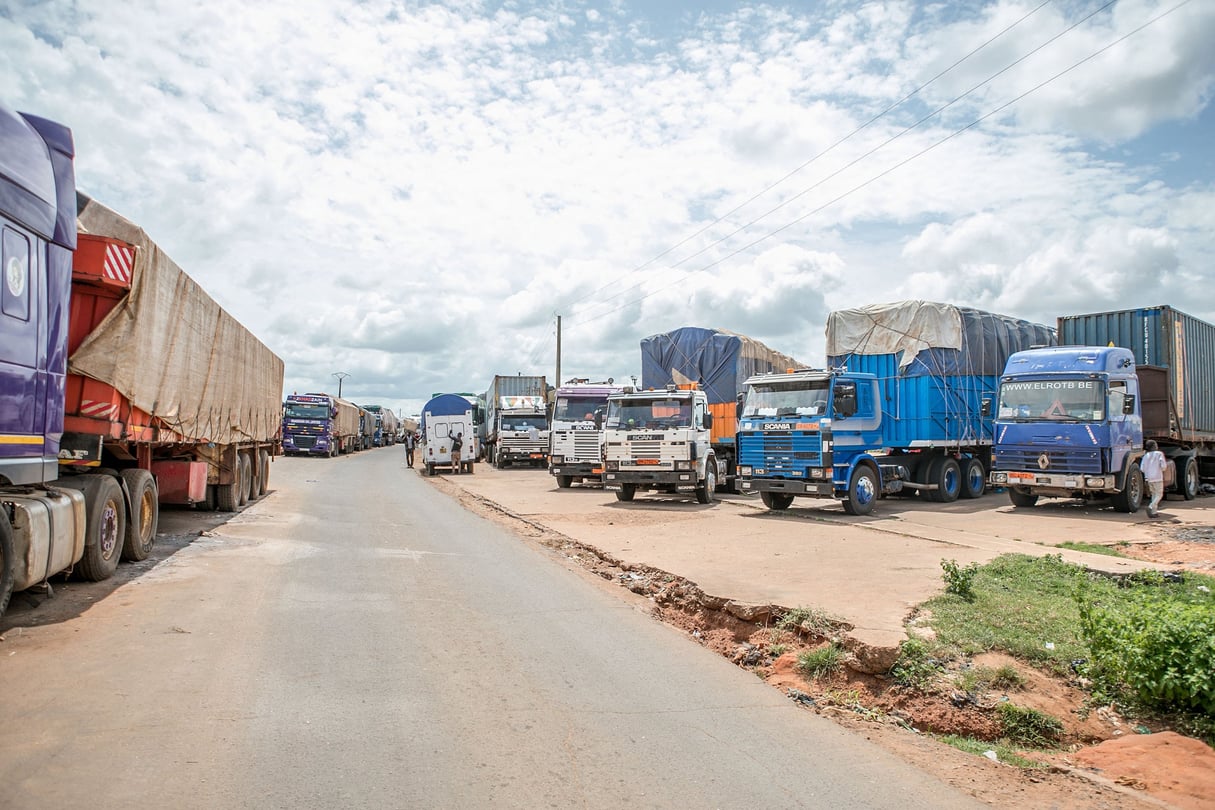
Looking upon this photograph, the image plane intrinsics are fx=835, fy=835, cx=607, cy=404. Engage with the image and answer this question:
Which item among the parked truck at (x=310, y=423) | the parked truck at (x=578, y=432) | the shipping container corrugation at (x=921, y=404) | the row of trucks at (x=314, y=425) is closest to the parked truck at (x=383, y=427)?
the row of trucks at (x=314, y=425)

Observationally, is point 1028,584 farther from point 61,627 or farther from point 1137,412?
point 1137,412

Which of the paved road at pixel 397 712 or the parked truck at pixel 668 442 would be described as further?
the parked truck at pixel 668 442

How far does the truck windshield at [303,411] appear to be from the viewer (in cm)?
4388

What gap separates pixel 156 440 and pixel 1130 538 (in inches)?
560

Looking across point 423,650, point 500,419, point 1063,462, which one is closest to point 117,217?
point 423,650

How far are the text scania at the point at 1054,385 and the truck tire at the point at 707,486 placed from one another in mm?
6600

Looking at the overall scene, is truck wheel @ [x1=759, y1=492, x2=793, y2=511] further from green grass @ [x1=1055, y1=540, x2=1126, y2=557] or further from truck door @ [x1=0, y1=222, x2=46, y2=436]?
truck door @ [x1=0, y1=222, x2=46, y2=436]

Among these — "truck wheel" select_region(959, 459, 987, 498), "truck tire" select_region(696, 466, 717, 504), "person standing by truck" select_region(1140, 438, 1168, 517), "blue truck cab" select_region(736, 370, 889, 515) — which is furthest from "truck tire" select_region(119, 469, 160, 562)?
"truck wheel" select_region(959, 459, 987, 498)

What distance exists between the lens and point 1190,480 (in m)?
20.0

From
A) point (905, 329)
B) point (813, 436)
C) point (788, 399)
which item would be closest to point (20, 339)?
point (813, 436)

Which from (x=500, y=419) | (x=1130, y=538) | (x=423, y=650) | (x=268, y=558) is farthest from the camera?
(x=500, y=419)

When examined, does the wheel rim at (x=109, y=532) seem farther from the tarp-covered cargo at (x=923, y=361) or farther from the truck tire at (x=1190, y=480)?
the truck tire at (x=1190, y=480)

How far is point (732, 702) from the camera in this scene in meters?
5.34

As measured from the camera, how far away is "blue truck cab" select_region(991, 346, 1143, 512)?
16.2m
